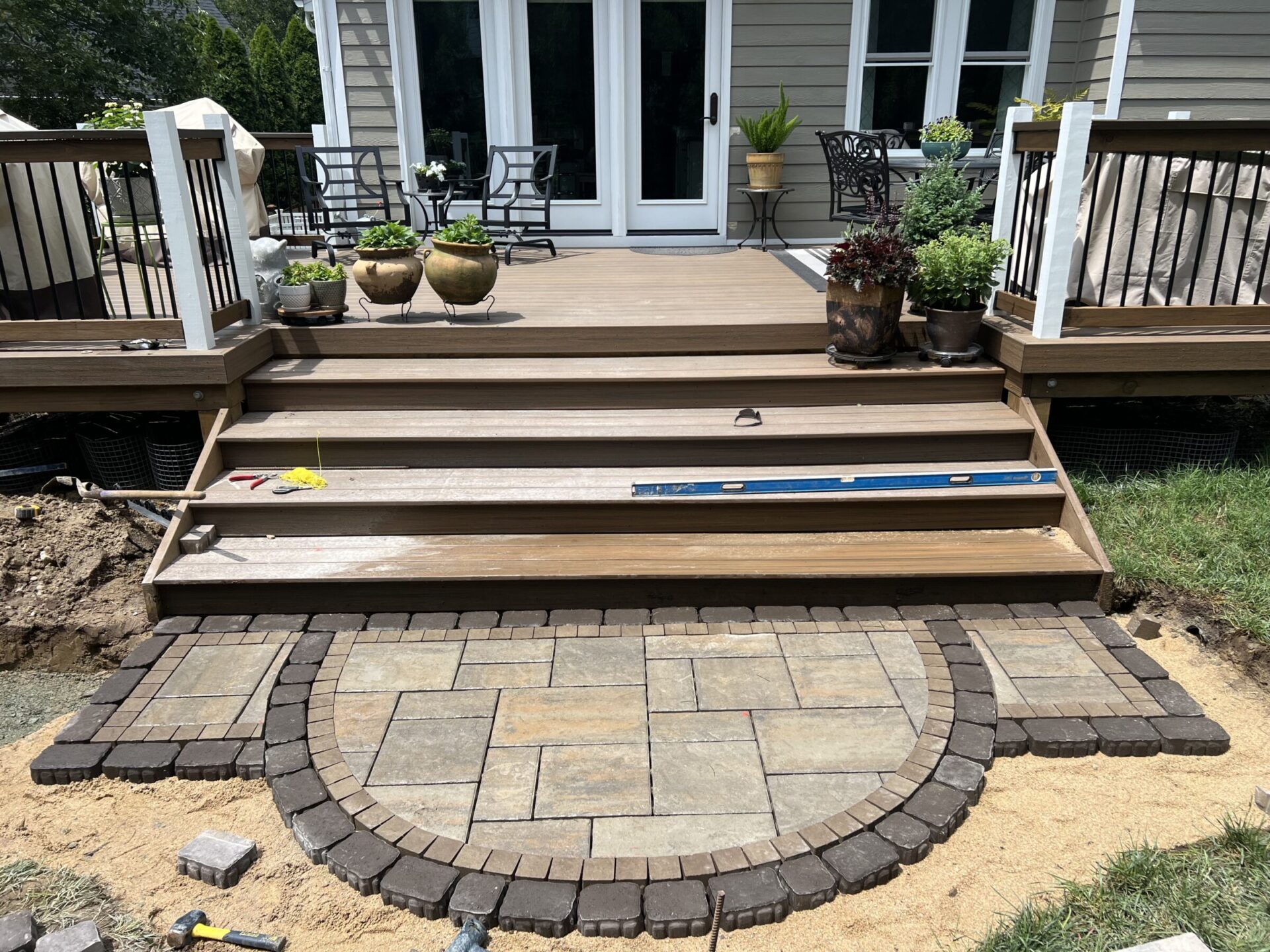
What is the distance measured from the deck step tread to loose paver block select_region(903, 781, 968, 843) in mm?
1051

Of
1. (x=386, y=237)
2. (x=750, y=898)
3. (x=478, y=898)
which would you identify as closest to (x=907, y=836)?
(x=750, y=898)

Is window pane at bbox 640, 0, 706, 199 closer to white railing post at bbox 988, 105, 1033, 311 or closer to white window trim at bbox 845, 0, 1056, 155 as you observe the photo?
white window trim at bbox 845, 0, 1056, 155

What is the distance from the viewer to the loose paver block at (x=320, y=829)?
2305 mm

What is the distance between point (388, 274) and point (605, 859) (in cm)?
338

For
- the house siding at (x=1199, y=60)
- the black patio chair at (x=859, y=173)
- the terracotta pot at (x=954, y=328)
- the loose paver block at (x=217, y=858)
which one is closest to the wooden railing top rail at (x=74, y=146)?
the loose paver block at (x=217, y=858)

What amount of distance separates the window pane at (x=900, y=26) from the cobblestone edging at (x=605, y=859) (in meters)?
5.23

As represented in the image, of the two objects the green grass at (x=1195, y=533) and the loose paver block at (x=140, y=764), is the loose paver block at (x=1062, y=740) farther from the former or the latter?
the loose paver block at (x=140, y=764)

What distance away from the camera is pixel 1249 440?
14.9 ft

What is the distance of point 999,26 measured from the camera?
6.98m

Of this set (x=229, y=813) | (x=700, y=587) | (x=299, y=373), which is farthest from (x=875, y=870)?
(x=299, y=373)

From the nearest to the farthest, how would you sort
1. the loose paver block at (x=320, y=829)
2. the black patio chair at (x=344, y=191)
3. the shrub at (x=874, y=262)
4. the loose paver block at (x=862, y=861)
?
the loose paver block at (x=862, y=861)
the loose paver block at (x=320, y=829)
the shrub at (x=874, y=262)
the black patio chair at (x=344, y=191)

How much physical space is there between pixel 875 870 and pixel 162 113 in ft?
12.8

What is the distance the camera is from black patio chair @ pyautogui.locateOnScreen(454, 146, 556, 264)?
22.3 feet

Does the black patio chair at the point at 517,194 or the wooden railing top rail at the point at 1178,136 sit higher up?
the wooden railing top rail at the point at 1178,136
